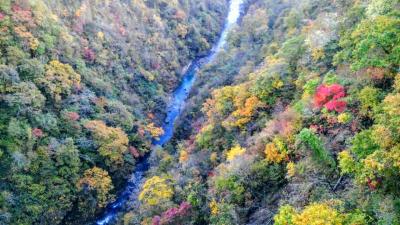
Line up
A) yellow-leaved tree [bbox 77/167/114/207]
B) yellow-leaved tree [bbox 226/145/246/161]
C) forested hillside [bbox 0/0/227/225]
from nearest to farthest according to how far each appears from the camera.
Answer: yellow-leaved tree [bbox 226/145/246/161], forested hillside [bbox 0/0/227/225], yellow-leaved tree [bbox 77/167/114/207]

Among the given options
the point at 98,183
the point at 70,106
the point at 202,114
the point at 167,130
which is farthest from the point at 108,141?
the point at 167,130

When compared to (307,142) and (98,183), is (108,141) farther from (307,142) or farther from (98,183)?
(307,142)

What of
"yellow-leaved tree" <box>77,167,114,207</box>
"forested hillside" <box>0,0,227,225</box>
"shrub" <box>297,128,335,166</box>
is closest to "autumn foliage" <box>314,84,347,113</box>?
"shrub" <box>297,128,335,166</box>

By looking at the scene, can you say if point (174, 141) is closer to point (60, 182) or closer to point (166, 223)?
point (60, 182)

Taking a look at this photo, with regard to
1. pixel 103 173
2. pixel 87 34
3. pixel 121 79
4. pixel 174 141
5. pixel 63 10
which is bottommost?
pixel 174 141

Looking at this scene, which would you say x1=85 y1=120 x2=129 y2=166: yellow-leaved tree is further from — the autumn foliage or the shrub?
the shrub

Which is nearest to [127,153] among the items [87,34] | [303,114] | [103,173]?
[103,173]

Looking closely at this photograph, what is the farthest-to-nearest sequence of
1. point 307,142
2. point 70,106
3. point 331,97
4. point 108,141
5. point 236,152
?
point 108,141, point 70,106, point 236,152, point 331,97, point 307,142
